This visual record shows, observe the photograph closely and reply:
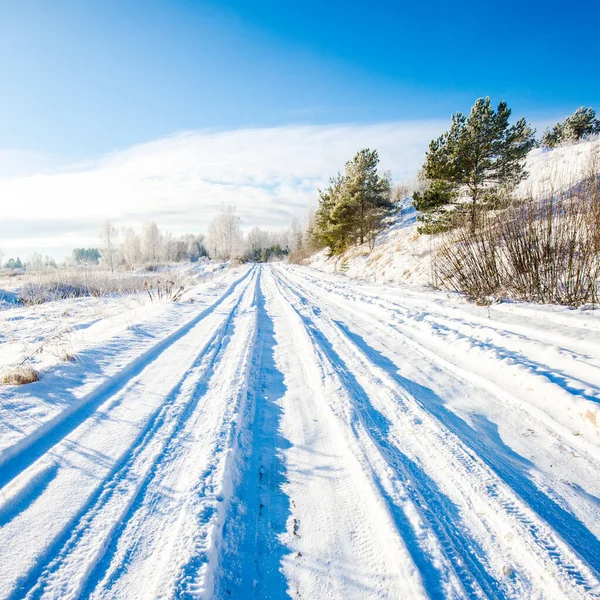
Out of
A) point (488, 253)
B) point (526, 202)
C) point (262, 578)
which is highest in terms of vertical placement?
point (526, 202)

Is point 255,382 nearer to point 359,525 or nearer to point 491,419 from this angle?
point 359,525

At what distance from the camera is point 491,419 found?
2.65 meters

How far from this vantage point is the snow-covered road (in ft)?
4.47

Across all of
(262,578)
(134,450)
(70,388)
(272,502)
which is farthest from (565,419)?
(70,388)

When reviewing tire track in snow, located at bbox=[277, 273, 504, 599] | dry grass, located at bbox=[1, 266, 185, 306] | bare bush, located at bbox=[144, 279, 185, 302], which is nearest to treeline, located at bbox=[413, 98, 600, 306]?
tire track in snow, located at bbox=[277, 273, 504, 599]

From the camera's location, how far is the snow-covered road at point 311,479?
136 centimetres

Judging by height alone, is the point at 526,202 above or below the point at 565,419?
above

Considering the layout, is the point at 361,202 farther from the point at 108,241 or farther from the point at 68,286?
the point at 108,241

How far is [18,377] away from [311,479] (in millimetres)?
3120

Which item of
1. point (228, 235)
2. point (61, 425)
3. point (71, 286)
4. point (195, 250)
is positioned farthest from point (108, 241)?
point (61, 425)

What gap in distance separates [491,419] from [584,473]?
2.26 ft

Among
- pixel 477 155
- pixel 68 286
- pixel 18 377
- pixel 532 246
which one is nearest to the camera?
pixel 18 377

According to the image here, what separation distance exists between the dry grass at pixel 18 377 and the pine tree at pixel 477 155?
543 inches

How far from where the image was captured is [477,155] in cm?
1318
